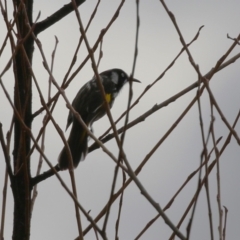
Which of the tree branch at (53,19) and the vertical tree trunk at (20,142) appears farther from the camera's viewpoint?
the tree branch at (53,19)

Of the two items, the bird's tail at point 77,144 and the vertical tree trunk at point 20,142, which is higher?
the bird's tail at point 77,144

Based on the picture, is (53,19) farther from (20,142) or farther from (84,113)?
(84,113)

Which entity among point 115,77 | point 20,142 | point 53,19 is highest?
point 115,77

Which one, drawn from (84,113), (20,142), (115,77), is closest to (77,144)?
(84,113)

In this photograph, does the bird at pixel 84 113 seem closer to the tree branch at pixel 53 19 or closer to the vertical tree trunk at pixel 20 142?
the vertical tree trunk at pixel 20 142

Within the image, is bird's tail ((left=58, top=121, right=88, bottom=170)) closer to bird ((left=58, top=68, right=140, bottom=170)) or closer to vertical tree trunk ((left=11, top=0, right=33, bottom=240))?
bird ((left=58, top=68, right=140, bottom=170))

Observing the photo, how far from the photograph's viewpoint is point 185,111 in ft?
7.97

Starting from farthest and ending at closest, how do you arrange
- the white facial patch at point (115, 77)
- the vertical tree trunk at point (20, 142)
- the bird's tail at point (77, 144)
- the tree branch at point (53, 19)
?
the white facial patch at point (115, 77) < the bird's tail at point (77, 144) < the tree branch at point (53, 19) < the vertical tree trunk at point (20, 142)

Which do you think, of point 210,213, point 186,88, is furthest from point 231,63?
point 210,213

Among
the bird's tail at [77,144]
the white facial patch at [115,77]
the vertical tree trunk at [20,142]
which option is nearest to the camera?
the vertical tree trunk at [20,142]

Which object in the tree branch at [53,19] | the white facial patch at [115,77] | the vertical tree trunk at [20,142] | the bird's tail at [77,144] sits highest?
the white facial patch at [115,77]

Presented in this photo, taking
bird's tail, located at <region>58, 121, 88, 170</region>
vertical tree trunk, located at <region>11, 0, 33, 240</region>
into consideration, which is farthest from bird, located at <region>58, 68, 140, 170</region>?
vertical tree trunk, located at <region>11, 0, 33, 240</region>

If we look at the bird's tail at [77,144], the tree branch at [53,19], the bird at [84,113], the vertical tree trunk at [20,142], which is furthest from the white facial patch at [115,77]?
the vertical tree trunk at [20,142]

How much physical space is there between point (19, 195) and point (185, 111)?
3.31 feet
